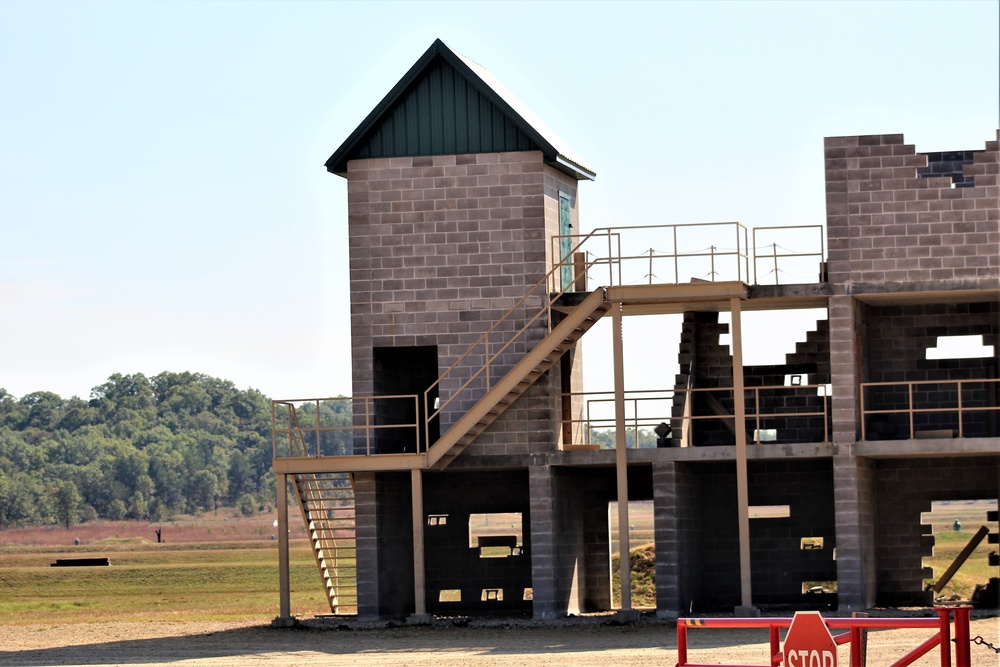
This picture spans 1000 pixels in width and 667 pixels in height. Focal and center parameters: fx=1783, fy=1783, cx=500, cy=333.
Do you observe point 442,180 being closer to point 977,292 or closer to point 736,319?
point 736,319

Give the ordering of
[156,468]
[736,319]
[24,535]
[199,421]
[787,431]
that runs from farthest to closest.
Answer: [199,421] < [156,468] < [24,535] < [787,431] < [736,319]

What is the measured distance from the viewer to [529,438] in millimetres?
32344

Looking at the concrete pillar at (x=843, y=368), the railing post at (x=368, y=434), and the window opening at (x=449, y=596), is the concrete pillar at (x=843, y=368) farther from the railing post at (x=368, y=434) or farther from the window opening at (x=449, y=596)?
the window opening at (x=449, y=596)

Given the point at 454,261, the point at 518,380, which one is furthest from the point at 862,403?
the point at 454,261

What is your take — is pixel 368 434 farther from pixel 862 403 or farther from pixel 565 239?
pixel 862 403

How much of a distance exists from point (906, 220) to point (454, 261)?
26.5 feet

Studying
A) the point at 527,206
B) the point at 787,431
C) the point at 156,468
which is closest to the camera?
the point at 527,206

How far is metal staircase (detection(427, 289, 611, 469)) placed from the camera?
30562 mm

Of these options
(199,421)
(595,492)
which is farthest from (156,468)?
(595,492)

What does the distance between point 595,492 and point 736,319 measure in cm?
681

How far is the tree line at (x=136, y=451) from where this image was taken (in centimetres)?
12775

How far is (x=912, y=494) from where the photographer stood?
1358 inches

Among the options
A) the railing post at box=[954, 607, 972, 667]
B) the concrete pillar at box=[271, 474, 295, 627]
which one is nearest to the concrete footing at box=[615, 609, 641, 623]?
the concrete pillar at box=[271, 474, 295, 627]

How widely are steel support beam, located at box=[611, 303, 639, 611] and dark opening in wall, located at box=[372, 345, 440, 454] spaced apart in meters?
A: 4.45
